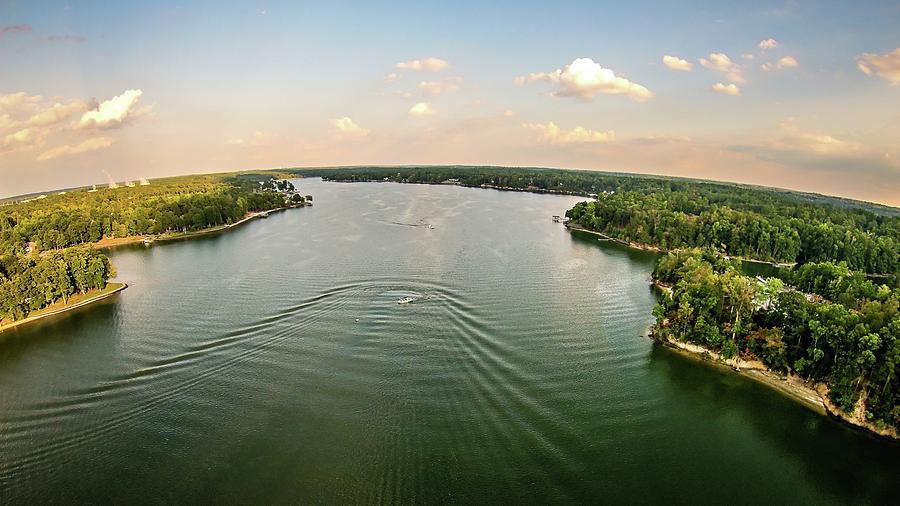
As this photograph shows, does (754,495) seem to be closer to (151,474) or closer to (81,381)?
(151,474)

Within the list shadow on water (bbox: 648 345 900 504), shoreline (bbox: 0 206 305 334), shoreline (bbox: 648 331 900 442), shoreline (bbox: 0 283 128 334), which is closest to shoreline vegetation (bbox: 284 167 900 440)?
shoreline (bbox: 648 331 900 442)

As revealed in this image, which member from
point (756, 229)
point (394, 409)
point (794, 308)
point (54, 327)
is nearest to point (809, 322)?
point (794, 308)

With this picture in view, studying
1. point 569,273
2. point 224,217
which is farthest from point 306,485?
point 224,217

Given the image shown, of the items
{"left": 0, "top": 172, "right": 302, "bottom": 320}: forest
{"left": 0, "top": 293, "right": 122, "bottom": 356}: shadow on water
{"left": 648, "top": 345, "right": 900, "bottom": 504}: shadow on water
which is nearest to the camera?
{"left": 648, "top": 345, "right": 900, "bottom": 504}: shadow on water

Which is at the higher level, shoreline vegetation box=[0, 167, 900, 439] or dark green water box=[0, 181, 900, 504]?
shoreline vegetation box=[0, 167, 900, 439]

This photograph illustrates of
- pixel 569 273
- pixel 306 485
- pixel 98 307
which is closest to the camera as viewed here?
pixel 306 485

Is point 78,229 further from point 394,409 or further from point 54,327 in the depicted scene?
point 394,409

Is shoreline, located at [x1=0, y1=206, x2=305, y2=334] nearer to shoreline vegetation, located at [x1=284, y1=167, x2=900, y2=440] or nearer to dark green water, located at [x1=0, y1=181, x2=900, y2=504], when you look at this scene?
dark green water, located at [x1=0, y1=181, x2=900, y2=504]
